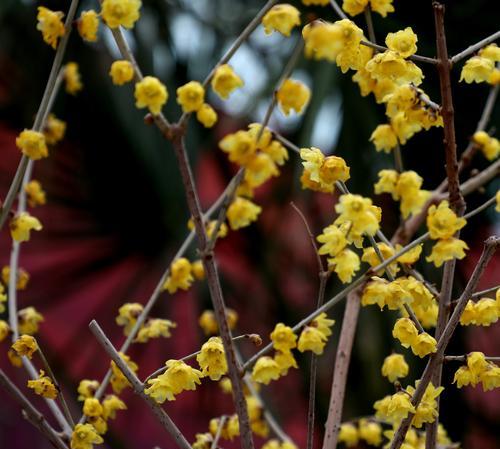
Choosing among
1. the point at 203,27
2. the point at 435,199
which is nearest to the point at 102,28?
the point at 203,27

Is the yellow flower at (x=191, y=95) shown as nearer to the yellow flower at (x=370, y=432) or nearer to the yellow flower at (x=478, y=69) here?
the yellow flower at (x=478, y=69)

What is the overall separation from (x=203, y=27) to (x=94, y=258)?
0.75 metres

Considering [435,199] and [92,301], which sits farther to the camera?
[92,301]

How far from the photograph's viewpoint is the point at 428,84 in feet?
6.34

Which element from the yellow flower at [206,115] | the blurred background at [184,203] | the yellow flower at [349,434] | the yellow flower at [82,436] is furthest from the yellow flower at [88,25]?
the blurred background at [184,203]

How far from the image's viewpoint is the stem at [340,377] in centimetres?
87

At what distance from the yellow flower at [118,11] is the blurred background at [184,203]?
0.98 meters

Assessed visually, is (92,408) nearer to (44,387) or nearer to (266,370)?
(44,387)

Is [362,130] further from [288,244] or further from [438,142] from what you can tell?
[288,244]

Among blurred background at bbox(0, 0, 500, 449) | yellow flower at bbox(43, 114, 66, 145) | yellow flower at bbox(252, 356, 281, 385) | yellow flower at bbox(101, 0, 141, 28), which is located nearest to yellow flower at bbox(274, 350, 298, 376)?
yellow flower at bbox(252, 356, 281, 385)

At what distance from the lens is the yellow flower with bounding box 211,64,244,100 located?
0.72 metres

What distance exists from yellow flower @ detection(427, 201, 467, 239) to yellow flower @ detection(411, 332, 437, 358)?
9 centimetres

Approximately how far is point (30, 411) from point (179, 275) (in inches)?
9.7

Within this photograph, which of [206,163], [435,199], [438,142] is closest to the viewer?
[435,199]
